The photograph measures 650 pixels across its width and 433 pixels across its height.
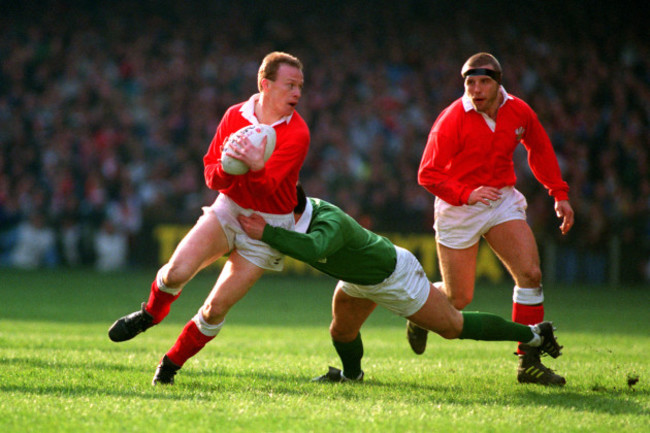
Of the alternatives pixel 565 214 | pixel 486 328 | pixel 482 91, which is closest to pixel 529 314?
pixel 486 328

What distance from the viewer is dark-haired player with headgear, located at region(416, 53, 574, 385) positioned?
6773 millimetres

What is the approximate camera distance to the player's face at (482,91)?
6.84 m

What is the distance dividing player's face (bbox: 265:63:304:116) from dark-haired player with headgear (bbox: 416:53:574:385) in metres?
1.39

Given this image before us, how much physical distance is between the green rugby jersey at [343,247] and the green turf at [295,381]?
2.70 feet

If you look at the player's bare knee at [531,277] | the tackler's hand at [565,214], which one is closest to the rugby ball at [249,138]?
the player's bare knee at [531,277]

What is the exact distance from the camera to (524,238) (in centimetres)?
672

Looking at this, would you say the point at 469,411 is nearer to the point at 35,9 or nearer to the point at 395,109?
the point at 395,109

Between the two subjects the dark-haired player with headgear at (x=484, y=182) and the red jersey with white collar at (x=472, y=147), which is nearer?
the dark-haired player with headgear at (x=484, y=182)

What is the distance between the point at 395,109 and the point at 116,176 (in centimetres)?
701

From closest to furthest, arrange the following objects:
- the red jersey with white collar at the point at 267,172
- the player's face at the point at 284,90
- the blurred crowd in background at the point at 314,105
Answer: the red jersey with white collar at the point at 267,172 → the player's face at the point at 284,90 → the blurred crowd in background at the point at 314,105

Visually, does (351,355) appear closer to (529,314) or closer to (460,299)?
(460,299)

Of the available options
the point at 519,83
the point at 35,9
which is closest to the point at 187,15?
the point at 35,9

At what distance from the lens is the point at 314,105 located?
2192 cm

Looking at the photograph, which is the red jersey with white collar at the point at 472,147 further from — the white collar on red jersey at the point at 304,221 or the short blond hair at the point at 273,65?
the short blond hair at the point at 273,65
